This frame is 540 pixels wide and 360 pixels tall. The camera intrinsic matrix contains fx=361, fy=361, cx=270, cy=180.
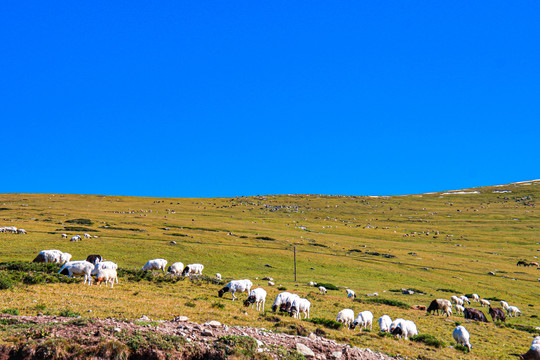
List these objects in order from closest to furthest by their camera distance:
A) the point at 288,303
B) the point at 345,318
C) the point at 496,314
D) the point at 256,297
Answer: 1. the point at 345,318
2. the point at 288,303
3. the point at 256,297
4. the point at 496,314

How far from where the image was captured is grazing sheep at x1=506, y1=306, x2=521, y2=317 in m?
36.2

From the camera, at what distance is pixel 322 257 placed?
2511 inches

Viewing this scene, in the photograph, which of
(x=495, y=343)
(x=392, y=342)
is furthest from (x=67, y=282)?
(x=495, y=343)

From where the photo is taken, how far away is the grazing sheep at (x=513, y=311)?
36.2m

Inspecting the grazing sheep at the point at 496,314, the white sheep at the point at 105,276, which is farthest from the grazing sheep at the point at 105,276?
the grazing sheep at the point at 496,314

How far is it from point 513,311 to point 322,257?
31.2m

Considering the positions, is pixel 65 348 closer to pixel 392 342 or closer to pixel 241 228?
pixel 392 342

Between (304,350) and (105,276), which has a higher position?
(105,276)

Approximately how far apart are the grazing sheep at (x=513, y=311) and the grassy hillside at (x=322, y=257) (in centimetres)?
120

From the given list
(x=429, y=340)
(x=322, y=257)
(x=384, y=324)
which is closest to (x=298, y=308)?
(x=384, y=324)

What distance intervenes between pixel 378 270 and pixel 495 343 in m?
35.6

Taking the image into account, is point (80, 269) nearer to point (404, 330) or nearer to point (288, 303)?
point (288, 303)

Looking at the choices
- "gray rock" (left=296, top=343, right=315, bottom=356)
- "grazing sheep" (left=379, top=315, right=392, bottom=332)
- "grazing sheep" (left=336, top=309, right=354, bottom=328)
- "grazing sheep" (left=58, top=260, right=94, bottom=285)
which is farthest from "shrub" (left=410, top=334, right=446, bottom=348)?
"grazing sheep" (left=58, top=260, right=94, bottom=285)

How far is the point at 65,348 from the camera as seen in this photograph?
10703 millimetres
